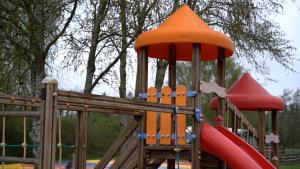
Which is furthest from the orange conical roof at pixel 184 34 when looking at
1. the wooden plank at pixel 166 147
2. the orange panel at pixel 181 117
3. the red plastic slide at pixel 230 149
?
the wooden plank at pixel 166 147

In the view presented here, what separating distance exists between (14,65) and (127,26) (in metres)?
2.93

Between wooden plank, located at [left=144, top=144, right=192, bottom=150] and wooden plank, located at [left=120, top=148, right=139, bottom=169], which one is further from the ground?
wooden plank, located at [left=144, top=144, right=192, bottom=150]

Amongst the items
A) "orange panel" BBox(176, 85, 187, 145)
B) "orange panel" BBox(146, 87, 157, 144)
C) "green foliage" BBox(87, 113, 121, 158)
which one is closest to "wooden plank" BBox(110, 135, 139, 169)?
"orange panel" BBox(146, 87, 157, 144)

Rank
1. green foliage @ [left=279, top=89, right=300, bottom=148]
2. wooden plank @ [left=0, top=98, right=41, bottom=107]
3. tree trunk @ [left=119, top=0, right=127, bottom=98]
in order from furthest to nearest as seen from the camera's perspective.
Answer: green foliage @ [left=279, top=89, right=300, bottom=148] → tree trunk @ [left=119, top=0, right=127, bottom=98] → wooden plank @ [left=0, top=98, right=41, bottom=107]

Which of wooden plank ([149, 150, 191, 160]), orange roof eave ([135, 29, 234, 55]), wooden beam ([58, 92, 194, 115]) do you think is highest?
orange roof eave ([135, 29, 234, 55])

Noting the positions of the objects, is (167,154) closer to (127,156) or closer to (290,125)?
(127,156)

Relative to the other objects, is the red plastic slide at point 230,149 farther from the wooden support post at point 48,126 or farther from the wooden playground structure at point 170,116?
the wooden support post at point 48,126

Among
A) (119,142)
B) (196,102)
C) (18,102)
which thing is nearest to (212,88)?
(196,102)

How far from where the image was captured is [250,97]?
459 inches

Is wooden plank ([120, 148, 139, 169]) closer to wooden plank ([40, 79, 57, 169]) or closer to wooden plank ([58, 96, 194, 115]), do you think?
wooden plank ([58, 96, 194, 115])

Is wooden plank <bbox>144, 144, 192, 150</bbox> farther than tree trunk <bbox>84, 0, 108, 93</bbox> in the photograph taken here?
No

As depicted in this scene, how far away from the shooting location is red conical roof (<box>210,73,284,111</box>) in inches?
457

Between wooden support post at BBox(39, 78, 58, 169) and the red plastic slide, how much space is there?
357cm

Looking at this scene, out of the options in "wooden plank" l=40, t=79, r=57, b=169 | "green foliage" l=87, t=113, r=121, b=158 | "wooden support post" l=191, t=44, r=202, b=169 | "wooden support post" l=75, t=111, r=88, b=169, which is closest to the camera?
"wooden plank" l=40, t=79, r=57, b=169
